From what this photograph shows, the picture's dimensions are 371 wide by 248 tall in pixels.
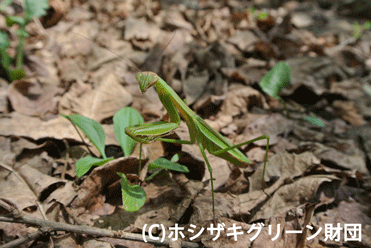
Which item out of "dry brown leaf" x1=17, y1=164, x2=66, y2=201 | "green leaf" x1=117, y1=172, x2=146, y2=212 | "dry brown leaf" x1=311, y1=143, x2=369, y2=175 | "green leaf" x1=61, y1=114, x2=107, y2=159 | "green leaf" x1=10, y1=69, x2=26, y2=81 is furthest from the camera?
"green leaf" x1=10, y1=69, x2=26, y2=81

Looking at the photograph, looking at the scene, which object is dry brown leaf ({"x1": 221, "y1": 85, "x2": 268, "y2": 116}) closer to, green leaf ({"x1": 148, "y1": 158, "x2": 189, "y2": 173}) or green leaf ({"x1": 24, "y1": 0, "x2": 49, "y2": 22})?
green leaf ({"x1": 148, "y1": 158, "x2": 189, "y2": 173})

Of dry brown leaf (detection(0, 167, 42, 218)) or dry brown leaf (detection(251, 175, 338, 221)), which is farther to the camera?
dry brown leaf (detection(251, 175, 338, 221))

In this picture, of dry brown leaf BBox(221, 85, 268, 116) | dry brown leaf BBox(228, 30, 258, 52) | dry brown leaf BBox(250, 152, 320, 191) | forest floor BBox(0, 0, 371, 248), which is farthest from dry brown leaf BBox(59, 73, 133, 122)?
dry brown leaf BBox(228, 30, 258, 52)

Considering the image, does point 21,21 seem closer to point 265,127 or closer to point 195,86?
point 195,86

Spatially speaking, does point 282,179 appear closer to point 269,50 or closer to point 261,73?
point 261,73

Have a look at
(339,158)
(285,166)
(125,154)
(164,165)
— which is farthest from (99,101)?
(339,158)

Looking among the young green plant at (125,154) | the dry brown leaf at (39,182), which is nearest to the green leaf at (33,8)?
the young green plant at (125,154)
